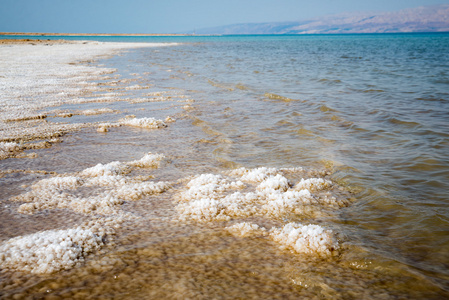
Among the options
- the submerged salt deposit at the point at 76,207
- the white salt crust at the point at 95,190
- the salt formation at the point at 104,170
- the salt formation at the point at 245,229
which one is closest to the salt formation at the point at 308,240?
the salt formation at the point at 245,229

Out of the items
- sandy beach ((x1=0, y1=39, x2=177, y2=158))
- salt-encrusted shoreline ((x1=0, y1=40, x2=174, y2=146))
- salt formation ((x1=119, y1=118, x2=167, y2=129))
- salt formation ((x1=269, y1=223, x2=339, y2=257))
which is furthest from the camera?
salt formation ((x1=119, y1=118, x2=167, y2=129))

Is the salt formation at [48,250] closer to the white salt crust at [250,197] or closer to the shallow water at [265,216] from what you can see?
the shallow water at [265,216]

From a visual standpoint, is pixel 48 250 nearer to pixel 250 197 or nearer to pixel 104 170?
pixel 104 170

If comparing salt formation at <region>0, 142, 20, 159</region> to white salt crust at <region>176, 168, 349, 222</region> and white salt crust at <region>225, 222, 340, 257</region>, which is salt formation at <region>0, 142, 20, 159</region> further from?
Result: white salt crust at <region>225, 222, 340, 257</region>

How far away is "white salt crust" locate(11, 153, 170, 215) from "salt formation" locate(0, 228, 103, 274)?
980 millimetres

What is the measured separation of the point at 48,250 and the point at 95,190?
7.40 ft

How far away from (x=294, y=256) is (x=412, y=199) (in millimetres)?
3226

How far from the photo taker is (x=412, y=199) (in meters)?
6.00

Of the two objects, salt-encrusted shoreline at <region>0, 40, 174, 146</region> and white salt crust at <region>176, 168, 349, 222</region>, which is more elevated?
salt-encrusted shoreline at <region>0, 40, 174, 146</region>

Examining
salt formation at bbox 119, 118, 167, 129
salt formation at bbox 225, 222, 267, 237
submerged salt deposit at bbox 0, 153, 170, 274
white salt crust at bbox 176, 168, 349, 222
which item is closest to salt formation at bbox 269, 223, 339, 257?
salt formation at bbox 225, 222, 267, 237

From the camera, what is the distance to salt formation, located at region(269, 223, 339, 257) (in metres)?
4.32

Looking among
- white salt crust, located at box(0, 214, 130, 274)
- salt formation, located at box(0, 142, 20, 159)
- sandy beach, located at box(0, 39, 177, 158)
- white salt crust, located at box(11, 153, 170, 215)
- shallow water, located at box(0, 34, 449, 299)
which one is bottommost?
shallow water, located at box(0, 34, 449, 299)

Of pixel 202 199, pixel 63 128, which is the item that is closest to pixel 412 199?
pixel 202 199

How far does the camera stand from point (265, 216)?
535 cm
